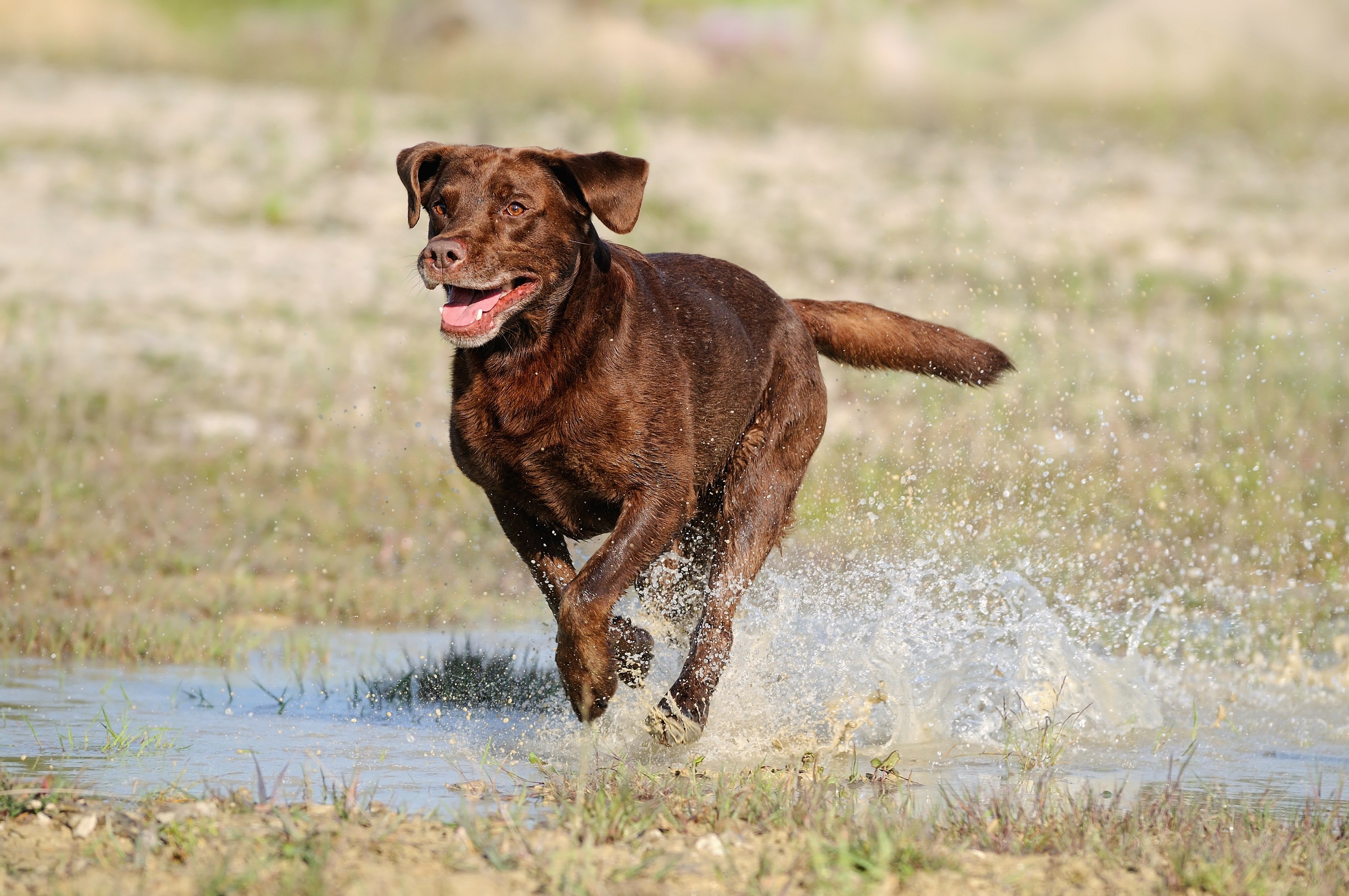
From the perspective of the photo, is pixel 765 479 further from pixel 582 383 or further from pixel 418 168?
pixel 418 168

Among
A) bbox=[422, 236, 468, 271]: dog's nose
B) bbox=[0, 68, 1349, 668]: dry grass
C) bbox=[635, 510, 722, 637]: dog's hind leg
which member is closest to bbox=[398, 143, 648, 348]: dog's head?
bbox=[422, 236, 468, 271]: dog's nose

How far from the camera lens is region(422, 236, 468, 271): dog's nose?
4.11 metres

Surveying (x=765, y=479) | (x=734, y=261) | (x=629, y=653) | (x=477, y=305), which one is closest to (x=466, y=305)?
(x=477, y=305)

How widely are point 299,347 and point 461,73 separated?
7.75 metres

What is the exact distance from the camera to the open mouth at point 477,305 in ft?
13.8

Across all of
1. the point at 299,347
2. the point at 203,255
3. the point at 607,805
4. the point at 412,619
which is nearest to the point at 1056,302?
the point at 299,347

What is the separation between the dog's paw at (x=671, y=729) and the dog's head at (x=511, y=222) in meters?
1.14

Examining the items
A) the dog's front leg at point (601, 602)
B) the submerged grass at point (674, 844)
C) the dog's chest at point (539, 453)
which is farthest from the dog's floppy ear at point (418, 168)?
the submerged grass at point (674, 844)

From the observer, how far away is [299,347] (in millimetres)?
10047

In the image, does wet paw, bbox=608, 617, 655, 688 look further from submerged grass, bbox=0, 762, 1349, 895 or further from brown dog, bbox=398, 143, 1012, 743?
submerged grass, bbox=0, 762, 1349, 895

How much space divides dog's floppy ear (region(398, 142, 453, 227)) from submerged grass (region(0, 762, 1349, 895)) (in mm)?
1888

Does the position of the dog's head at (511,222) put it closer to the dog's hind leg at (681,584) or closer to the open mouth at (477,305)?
the open mouth at (477,305)

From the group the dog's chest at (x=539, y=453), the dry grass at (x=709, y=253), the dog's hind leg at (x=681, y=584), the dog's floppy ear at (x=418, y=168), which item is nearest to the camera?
the dog's chest at (x=539, y=453)

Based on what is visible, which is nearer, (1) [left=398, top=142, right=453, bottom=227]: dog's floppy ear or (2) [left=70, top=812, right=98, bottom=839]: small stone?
(2) [left=70, top=812, right=98, bottom=839]: small stone
